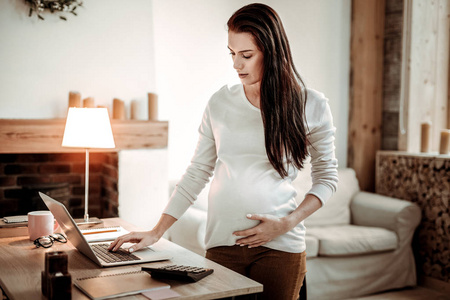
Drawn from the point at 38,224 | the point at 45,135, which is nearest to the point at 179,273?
the point at 38,224

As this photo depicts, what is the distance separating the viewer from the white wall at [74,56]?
3.27m

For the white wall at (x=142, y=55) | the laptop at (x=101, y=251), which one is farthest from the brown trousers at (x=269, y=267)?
the white wall at (x=142, y=55)

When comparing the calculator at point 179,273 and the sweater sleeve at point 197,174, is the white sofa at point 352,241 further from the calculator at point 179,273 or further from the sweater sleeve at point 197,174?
the calculator at point 179,273

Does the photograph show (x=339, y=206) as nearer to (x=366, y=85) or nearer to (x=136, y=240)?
(x=366, y=85)

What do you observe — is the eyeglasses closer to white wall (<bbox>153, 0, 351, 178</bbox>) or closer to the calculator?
the calculator

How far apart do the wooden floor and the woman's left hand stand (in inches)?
90.4

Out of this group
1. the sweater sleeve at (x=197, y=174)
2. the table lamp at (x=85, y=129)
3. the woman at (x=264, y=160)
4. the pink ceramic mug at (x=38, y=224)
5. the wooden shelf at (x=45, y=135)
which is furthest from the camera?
the wooden shelf at (x=45, y=135)

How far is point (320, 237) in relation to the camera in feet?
11.4

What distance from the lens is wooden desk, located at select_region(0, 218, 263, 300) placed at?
49.5 inches

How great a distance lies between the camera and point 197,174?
5.78ft

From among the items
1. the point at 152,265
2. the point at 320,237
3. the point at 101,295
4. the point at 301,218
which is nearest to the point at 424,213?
the point at 320,237

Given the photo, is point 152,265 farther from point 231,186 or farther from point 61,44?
point 61,44

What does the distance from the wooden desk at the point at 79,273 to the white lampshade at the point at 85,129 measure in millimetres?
621

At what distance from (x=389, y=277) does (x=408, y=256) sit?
0.73ft
